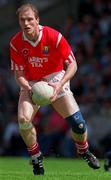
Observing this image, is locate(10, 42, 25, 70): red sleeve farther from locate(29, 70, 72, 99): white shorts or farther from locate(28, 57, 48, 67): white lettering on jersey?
locate(29, 70, 72, 99): white shorts

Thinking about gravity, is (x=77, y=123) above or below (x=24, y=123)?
below

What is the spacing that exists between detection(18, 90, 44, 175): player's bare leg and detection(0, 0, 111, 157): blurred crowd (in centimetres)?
799

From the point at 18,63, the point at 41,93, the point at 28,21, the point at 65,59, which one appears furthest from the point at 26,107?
the point at 28,21

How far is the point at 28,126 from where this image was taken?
39.8ft

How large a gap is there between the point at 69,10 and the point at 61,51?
14412mm

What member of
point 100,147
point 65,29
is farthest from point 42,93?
point 65,29

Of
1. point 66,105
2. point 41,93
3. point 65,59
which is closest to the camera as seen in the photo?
point 41,93

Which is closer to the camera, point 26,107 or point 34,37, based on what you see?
point 26,107

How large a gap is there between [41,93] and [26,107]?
355 millimetres

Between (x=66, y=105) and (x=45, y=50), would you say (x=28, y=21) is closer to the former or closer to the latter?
(x=45, y=50)

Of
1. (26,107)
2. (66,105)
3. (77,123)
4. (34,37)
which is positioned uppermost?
(34,37)

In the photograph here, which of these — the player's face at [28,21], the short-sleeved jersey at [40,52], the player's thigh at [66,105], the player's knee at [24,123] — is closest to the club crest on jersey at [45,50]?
the short-sleeved jersey at [40,52]

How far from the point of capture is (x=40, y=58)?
1231 centimetres

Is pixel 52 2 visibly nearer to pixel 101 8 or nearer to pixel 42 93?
pixel 101 8
